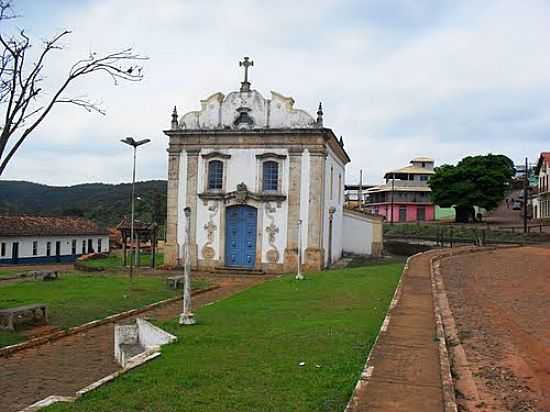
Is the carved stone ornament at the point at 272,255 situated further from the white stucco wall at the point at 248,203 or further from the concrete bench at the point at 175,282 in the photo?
the concrete bench at the point at 175,282

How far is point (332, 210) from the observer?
30000 millimetres

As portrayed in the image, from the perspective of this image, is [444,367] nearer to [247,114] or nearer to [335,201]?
[247,114]

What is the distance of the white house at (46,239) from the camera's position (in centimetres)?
4216

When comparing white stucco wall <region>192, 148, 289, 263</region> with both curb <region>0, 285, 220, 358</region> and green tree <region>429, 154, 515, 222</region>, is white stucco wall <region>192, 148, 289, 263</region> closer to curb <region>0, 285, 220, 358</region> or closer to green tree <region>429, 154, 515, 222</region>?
curb <region>0, 285, 220, 358</region>

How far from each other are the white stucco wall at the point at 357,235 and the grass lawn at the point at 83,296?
14453mm

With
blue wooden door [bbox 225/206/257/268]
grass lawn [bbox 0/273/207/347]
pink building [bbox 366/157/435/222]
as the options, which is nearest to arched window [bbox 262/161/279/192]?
blue wooden door [bbox 225/206/257/268]

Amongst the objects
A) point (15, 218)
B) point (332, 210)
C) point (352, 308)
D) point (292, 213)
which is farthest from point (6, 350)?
point (15, 218)

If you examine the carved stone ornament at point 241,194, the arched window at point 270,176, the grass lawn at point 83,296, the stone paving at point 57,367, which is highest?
the arched window at point 270,176

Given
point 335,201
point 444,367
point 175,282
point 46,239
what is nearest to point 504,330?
point 444,367

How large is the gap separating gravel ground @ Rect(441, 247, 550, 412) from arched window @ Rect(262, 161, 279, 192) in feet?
27.1

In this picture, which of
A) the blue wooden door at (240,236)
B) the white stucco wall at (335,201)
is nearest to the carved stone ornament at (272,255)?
the blue wooden door at (240,236)

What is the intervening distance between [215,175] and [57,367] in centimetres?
1923

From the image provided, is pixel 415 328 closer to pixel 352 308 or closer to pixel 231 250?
pixel 352 308

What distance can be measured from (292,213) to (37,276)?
Result: 10.5 metres
